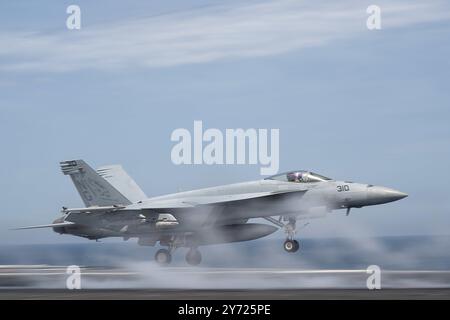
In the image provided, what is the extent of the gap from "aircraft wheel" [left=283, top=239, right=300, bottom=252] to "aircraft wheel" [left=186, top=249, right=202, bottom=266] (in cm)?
694

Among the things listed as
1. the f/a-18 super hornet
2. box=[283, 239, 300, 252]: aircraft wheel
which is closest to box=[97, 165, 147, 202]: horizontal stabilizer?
the f/a-18 super hornet

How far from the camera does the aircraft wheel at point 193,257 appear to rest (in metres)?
41.0

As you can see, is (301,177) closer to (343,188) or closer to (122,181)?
(343,188)

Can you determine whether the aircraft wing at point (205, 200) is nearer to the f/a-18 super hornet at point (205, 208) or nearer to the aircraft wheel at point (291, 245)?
the f/a-18 super hornet at point (205, 208)

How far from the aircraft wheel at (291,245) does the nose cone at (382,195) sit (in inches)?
169

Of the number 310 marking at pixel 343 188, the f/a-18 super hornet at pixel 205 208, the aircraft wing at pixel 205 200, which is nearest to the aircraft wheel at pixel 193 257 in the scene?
the f/a-18 super hornet at pixel 205 208

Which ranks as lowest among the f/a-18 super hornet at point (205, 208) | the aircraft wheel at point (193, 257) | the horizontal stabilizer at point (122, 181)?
the aircraft wheel at point (193, 257)

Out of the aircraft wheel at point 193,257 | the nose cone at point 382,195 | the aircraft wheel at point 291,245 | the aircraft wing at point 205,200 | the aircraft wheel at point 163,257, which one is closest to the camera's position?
the aircraft wheel at point 291,245

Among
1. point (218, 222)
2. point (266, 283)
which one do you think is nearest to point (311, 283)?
point (266, 283)

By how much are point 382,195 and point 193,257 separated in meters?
10.6

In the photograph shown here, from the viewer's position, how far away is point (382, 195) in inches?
1439

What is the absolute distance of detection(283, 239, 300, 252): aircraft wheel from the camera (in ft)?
115

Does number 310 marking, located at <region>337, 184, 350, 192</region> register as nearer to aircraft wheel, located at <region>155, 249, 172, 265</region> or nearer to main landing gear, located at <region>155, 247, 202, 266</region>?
main landing gear, located at <region>155, 247, 202, 266</region>
